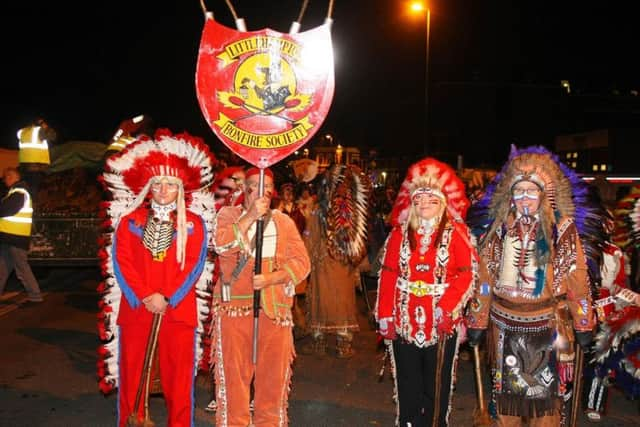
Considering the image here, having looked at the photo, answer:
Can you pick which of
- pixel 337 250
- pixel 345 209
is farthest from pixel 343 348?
pixel 345 209

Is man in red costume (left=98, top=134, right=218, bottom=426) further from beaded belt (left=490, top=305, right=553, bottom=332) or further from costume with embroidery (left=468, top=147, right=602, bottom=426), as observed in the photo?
beaded belt (left=490, top=305, right=553, bottom=332)

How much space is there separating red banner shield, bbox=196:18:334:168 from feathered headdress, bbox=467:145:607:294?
141 centimetres

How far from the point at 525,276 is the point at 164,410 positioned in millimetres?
3398

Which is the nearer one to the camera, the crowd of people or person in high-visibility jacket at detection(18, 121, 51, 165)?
the crowd of people

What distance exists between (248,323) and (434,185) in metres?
1.65

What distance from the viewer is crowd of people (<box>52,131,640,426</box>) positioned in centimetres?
415

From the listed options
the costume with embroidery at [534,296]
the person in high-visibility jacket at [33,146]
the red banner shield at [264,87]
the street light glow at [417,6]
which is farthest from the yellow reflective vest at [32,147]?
the street light glow at [417,6]

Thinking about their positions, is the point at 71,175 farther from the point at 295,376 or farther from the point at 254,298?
the point at 254,298

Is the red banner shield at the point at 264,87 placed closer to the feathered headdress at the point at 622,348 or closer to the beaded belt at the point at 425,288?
the beaded belt at the point at 425,288

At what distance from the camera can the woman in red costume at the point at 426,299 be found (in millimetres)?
4176

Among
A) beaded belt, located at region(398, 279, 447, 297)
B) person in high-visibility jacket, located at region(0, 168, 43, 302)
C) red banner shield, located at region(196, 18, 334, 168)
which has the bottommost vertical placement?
beaded belt, located at region(398, 279, 447, 297)

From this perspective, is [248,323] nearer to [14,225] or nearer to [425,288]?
[425,288]

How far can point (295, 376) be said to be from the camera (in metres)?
6.50

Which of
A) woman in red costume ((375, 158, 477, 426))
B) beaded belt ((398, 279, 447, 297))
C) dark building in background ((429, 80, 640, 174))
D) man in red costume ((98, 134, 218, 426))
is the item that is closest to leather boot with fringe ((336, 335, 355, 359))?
woman in red costume ((375, 158, 477, 426))
